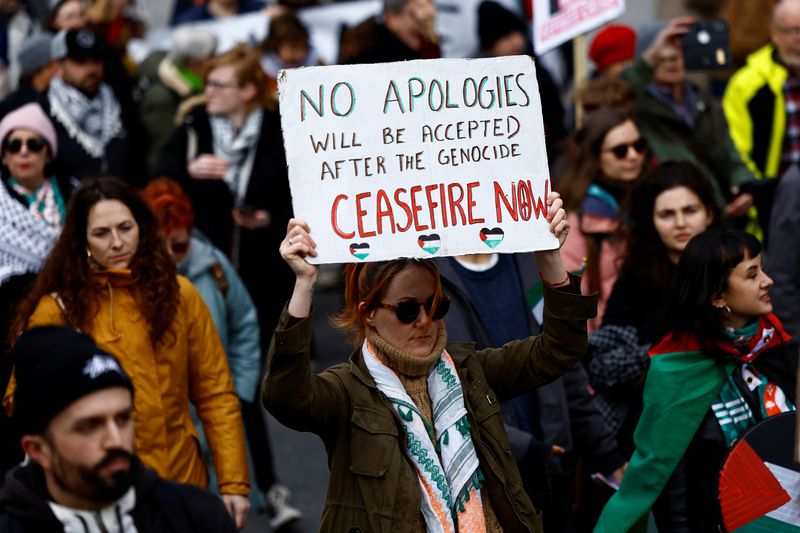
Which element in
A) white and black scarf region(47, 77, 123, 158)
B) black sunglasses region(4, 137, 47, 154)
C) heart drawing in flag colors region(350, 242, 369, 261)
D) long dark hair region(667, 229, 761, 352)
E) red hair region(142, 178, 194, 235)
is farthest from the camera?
white and black scarf region(47, 77, 123, 158)

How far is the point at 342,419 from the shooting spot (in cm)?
416

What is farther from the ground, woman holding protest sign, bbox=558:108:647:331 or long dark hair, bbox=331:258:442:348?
woman holding protest sign, bbox=558:108:647:331

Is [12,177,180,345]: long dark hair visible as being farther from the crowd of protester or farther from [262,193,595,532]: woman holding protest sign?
[262,193,595,532]: woman holding protest sign

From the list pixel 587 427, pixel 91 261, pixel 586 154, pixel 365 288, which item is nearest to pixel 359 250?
pixel 365 288

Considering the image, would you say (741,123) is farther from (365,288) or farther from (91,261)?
(365,288)

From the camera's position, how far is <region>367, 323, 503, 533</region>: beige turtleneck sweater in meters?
4.18

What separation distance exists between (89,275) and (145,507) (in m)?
1.90

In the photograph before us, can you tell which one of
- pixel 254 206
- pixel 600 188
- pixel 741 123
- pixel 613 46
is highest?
pixel 613 46

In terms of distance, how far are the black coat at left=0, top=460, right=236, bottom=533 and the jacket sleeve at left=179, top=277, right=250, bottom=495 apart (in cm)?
179

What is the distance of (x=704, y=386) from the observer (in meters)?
4.85

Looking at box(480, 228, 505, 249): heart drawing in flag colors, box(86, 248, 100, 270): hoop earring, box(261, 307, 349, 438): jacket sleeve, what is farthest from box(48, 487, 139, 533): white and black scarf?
box(86, 248, 100, 270): hoop earring

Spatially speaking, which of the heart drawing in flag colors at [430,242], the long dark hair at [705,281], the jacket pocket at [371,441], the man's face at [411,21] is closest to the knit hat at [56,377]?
the jacket pocket at [371,441]

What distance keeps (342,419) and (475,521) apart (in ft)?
1.58

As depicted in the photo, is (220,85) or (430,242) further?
(220,85)
